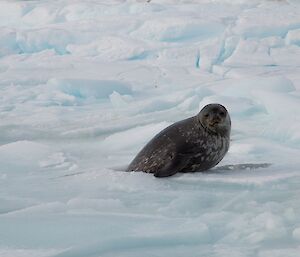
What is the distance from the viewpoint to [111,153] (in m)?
4.81

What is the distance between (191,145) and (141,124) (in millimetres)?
2453

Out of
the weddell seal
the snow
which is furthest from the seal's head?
the snow

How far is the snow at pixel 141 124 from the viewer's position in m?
2.35

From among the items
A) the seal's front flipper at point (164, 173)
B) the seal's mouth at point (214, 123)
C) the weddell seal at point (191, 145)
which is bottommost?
the seal's front flipper at point (164, 173)

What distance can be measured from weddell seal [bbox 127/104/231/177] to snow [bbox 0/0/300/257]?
0.40ft

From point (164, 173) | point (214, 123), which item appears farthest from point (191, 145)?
point (164, 173)

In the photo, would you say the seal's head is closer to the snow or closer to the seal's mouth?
the seal's mouth

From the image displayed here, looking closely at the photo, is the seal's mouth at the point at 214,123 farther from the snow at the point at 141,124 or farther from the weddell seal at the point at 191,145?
the snow at the point at 141,124

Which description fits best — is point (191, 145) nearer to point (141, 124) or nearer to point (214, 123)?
point (214, 123)

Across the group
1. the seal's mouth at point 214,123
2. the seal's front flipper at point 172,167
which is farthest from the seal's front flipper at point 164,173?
the seal's mouth at point 214,123

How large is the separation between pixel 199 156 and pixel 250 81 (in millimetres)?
3363

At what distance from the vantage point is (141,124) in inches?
234

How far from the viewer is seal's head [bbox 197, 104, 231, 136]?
140 inches

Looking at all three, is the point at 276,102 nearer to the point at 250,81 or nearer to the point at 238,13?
the point at 250,81
